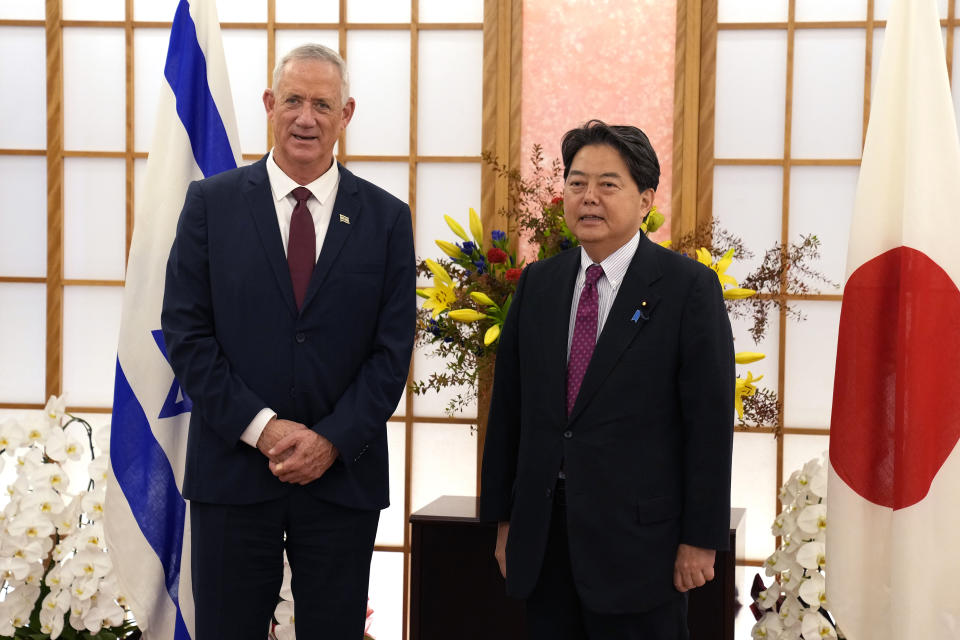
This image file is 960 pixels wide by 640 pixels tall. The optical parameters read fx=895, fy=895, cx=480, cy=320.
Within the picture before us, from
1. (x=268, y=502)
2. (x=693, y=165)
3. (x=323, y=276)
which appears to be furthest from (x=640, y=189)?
(x=693, y=165)

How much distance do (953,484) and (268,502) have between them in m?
1.46

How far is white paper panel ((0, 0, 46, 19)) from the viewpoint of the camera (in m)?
3.55

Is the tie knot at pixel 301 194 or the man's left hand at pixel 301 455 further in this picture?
the tie knot at pixel 301 194

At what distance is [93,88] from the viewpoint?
3549mm

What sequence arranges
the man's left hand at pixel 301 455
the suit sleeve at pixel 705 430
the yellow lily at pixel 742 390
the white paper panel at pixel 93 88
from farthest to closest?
the white paper panel at pixel 93 88 < the yellow lily at pixel 742 390 < the man's left hand at pixel 301 455 < the suit sleeve at pixel 705 430

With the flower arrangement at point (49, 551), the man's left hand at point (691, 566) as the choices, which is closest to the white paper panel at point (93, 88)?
the flower arrangement at point (49, 551)

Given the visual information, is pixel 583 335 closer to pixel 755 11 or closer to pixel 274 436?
pixel 274 436

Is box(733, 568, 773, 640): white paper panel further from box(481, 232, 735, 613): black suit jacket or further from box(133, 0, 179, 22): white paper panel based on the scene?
box(133, 0, 179, 22): white paper panel

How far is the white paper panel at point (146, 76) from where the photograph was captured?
11.6ft

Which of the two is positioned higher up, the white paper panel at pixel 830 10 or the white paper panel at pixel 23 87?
the white paper panel at pixel 830 10

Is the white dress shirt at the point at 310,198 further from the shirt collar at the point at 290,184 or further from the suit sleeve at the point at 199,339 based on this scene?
the suit sleeve at the point at 199,339

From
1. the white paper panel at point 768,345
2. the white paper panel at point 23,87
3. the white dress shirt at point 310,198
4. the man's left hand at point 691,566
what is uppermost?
the white paper panel at point 23,87

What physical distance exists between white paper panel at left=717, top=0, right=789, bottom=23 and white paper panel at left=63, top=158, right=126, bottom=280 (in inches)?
95.9

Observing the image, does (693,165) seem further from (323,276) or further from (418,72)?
(323,276)
